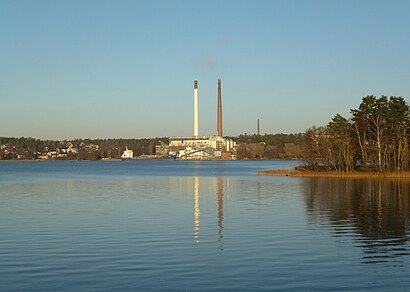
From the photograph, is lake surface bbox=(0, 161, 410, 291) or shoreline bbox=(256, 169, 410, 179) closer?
lake surface bbox=(0, 161, 410, 291)

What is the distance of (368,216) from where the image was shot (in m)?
35.1

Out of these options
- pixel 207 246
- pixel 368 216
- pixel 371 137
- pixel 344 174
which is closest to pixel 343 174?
pixel 344 174

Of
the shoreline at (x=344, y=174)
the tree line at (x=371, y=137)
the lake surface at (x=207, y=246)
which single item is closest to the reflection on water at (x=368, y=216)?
the lake surface at (x=207, y=246)

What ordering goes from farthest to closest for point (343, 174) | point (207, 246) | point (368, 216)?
point (343, 174)
point (368, 216)
point (207, 246)

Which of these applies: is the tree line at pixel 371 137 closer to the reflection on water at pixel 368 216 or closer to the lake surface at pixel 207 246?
the reflection on water at pixel 368 216

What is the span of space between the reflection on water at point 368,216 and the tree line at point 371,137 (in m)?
23.4

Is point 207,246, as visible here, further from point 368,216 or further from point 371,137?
point 371,137

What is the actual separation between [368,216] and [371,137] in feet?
173

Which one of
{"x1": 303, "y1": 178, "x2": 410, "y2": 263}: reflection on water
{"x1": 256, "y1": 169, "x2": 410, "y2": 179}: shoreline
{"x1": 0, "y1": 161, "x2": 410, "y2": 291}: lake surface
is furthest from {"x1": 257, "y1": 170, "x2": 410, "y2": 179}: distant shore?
{"x1": 0, "y1": 161, "x2": 410, "y2": 291}: lake surface

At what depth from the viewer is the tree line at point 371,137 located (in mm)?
80500

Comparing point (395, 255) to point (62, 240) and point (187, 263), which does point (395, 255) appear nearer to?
point (187, 263)

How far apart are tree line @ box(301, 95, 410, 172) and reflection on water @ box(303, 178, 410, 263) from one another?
920 inches

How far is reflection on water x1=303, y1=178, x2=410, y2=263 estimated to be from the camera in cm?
2392

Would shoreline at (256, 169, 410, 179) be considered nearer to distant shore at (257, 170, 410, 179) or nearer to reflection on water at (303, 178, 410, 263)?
distant shore at (257, 170, 410, 179)
